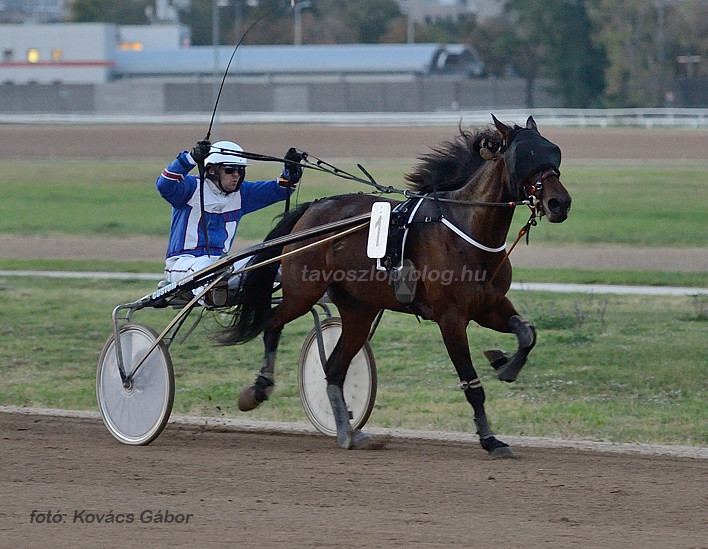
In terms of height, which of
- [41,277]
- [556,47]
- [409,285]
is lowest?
[41,277]

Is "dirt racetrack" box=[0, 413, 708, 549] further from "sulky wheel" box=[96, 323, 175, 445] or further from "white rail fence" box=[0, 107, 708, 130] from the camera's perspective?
"white rail fence" box=[0, 107, 708, 130]

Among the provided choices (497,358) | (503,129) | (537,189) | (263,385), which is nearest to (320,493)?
(497,358)

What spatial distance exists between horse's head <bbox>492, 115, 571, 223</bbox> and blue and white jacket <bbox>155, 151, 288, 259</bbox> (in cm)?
174

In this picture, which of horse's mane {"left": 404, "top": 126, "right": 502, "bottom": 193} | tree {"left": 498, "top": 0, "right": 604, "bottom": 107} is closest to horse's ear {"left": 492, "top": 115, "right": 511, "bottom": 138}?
horse's mane {"left": 404, "top": 126, "right": 502, "bottom": 193}

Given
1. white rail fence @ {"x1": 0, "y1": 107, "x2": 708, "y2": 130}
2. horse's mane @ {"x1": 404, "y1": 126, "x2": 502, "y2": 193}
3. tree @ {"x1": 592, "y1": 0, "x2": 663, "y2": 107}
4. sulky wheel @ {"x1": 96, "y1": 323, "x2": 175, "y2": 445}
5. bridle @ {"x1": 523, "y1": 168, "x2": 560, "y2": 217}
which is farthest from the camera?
tree @ {"x1": 592, "y1": 0, "x2": 663, "y2": 107}

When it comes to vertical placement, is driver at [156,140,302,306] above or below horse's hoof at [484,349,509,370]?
above

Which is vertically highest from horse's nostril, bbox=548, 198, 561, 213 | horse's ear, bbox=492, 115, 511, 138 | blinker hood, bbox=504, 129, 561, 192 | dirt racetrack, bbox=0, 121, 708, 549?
horse's ear, bbox=492, 115, 511, 138

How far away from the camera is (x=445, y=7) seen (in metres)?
103

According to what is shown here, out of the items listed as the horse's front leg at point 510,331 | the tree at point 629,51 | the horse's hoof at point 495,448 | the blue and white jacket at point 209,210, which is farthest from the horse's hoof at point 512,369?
the tree at point 629,51

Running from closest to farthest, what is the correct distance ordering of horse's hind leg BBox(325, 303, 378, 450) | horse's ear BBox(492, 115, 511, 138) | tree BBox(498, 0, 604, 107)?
horse's ear BBox(492, 115, 511, 138)
horse's hind leg BBox(325, 303, 378, 450)
tree BBox(498, 0, 604, 107)

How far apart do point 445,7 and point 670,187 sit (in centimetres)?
8185

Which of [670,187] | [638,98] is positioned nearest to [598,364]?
[670,187]

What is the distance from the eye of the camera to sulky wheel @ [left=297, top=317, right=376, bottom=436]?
636cm

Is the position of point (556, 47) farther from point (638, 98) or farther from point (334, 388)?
point (334, 388)
